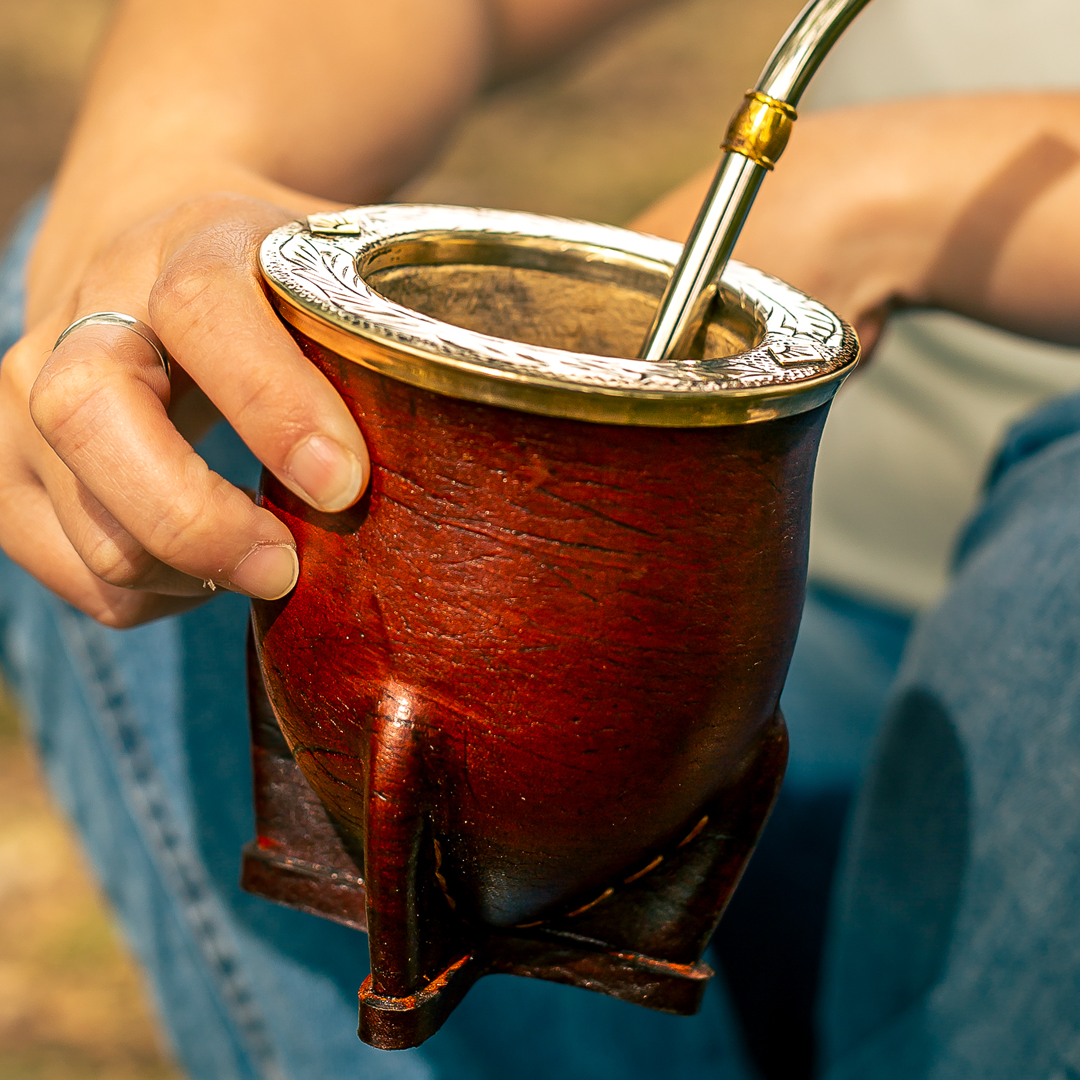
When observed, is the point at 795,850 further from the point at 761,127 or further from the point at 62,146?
the point at 62,146

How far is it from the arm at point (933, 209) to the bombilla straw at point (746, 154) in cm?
28

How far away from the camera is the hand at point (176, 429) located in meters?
0.43

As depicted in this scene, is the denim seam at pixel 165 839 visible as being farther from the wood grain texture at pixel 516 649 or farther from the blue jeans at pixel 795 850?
the wood grain texture at pixel 516 649

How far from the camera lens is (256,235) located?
521mm

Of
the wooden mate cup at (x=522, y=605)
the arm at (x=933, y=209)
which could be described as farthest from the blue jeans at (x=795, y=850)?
the wooden mate cup at (x=522, y=605)

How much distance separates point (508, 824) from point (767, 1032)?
31.7 inches

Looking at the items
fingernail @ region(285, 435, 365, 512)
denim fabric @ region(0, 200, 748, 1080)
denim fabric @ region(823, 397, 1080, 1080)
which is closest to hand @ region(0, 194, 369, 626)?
fingernail @ region(285, 435, 365, 512)

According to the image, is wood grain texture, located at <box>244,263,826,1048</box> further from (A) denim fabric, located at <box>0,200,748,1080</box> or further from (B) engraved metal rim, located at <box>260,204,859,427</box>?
(A) denim fabric, located at <box>0,200,748,1080</box>

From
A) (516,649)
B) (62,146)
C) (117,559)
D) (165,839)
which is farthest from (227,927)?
(62,146)

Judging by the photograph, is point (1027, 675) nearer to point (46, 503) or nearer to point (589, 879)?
point (589, 879)

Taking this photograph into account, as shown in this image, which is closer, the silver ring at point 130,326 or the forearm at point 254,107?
the silver ring at point 130,326

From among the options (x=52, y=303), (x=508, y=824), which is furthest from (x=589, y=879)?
(x=52, y=303)

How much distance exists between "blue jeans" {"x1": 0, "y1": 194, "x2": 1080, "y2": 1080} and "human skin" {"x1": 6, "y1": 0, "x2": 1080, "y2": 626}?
17 centimetres

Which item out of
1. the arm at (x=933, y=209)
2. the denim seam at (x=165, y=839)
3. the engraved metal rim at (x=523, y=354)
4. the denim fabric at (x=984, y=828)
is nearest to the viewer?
the engraved metal rim at (x=523, y=354)
